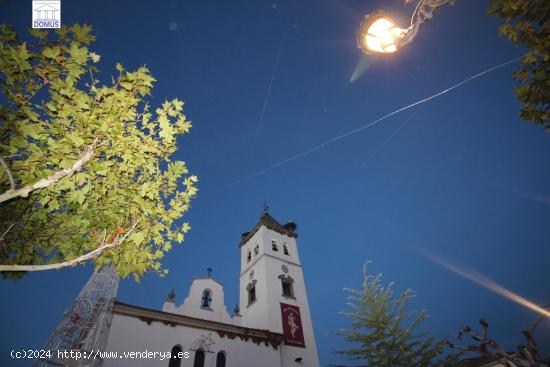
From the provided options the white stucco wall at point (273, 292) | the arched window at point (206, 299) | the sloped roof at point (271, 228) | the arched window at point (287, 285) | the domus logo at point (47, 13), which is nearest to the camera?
the domus logo at point (47, 13)

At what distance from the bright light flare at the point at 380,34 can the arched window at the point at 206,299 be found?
68.3ft

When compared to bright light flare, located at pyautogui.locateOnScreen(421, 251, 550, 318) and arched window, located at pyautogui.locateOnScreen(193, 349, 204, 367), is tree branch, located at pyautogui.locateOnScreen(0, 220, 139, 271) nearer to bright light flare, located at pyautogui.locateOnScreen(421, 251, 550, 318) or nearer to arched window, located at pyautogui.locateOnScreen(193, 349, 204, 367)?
arched window, located at pyautogui.locateOnScreen(193, 349, 204, 367)

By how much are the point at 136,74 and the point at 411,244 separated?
19449cm

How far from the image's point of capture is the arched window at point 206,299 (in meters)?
20.2

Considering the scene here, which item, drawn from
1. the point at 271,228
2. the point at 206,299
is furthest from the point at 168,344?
the point at 271,228

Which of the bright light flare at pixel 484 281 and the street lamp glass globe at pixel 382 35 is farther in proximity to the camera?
the bright light flare at pixel 484 281

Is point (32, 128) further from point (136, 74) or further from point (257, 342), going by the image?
point (257, 342)

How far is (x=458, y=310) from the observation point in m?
134

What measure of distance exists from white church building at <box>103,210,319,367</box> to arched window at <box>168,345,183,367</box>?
5 cm

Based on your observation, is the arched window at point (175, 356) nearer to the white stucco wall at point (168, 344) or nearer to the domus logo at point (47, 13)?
the white stucco wall at point (168, 344)

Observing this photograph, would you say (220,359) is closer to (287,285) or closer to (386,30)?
(287,285)

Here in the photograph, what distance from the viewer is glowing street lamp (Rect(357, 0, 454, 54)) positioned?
395cm

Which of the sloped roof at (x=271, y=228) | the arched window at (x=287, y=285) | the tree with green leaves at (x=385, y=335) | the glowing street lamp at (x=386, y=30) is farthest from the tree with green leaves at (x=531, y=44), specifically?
the sloped roof at (x=271, y=228)

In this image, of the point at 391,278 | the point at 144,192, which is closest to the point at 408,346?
the point at 144,192
